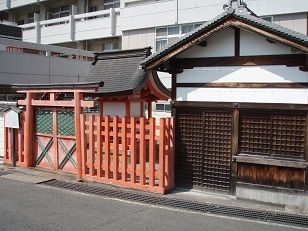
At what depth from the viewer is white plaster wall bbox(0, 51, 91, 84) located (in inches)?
687

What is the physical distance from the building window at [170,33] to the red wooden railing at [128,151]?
35.9ft

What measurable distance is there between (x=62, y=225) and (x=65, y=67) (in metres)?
15.3

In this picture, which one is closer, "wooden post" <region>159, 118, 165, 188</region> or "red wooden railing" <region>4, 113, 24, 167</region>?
"wooden post" <region>159, 118, 165, 188</region>

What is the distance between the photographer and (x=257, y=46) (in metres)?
8.28

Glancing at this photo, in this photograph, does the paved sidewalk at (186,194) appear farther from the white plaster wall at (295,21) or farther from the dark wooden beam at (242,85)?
the white plaster wall at (295,21)

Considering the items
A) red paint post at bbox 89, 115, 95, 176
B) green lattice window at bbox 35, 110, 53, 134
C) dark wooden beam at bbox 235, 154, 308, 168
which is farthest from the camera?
green lattice window at bbox 35, 110, 53, 134

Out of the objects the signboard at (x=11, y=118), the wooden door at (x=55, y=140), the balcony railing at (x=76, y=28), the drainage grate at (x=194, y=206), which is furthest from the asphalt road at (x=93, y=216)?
the balcony railing at (x=76, y=28)

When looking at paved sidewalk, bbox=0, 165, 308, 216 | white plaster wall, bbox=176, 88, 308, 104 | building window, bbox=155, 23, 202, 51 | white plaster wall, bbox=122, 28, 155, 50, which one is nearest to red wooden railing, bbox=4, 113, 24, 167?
paved sidewalk, bbox=0, 165, 308, 216

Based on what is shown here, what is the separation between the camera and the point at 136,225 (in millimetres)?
6691

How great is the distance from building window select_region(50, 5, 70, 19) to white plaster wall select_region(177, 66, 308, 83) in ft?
79.1

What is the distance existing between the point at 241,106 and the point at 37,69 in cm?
1343

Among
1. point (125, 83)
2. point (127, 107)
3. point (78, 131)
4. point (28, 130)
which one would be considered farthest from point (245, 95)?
point (28, 130)

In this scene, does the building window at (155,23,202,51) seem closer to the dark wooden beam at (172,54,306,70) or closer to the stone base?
the dark wooden beam at (172,54,306,70)

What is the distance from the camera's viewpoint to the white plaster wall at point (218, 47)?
860 centimetres
